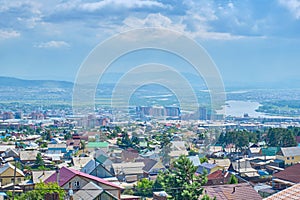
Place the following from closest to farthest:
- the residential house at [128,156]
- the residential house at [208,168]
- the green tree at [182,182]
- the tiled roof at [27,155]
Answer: the green tree at [182,182] < the residential house at [208,168] < the residential house at [128,156] < the tiled roof at [27,155]

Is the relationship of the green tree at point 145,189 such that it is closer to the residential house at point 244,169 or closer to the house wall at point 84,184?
the house wall at point 84,184

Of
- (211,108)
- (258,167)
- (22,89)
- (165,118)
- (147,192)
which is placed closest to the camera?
(147,192)

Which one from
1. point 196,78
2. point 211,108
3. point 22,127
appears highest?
point 196,78

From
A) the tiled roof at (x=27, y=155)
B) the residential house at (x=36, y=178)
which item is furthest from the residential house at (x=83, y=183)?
the tiled roof at (x=27, y=155)

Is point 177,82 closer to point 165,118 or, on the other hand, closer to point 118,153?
point 118,153

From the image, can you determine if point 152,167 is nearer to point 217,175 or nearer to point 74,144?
point 217,175

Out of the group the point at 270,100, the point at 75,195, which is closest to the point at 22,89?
the point at 270,100

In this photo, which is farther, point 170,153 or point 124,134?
point 124,134
